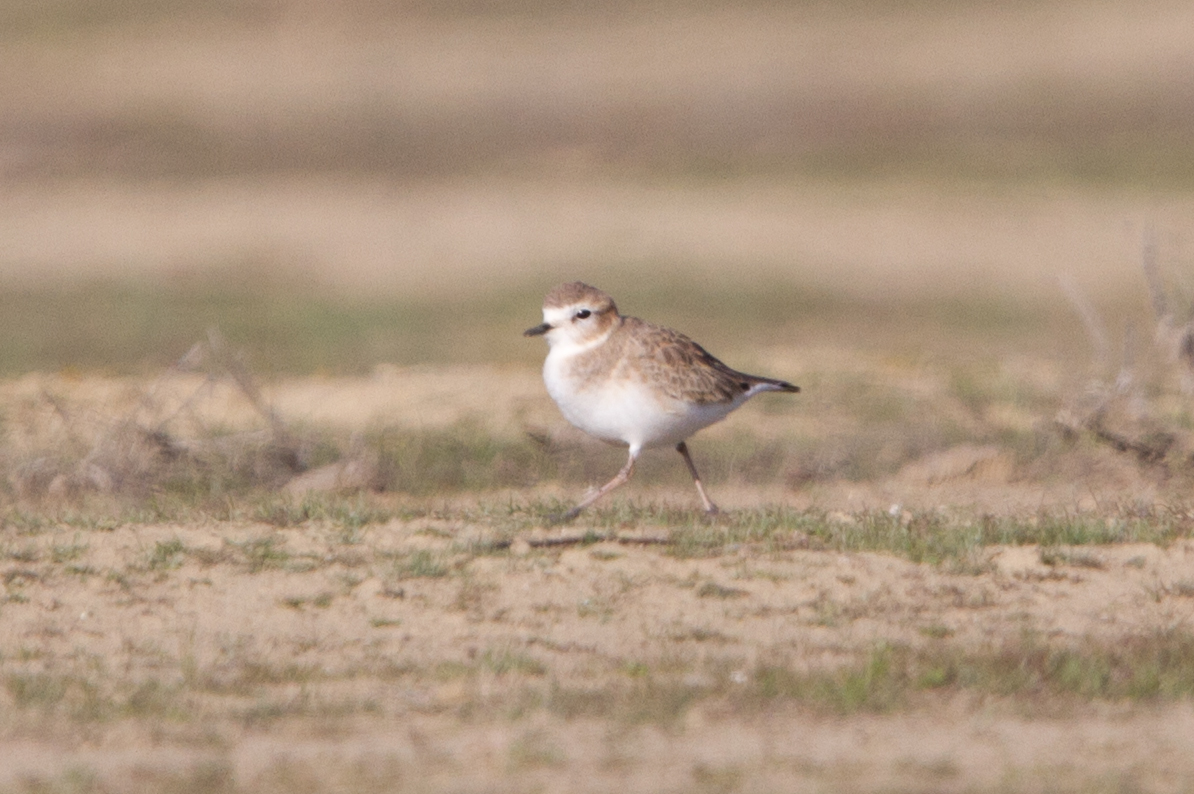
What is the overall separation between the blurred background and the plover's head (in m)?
5.06

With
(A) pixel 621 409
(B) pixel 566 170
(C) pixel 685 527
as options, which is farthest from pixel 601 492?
(B) pixel 566 170

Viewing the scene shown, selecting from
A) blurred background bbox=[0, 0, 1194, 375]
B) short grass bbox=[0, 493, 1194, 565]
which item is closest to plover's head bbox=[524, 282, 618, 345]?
short grass bbox=[0, 493, 1194, 565]

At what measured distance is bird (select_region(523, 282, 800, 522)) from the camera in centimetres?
800

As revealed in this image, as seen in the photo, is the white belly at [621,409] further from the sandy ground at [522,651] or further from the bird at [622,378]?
the sandy ground at [522,651]

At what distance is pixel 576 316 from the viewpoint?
8.21 meters

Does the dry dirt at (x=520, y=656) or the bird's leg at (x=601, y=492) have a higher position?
the bird's leg at (x=601, y=492)

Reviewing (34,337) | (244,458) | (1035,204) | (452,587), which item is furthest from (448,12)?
(452,587)

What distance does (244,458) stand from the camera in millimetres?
9938

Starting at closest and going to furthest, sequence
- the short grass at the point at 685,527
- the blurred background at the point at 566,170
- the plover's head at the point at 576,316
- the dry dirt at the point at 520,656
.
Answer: the dry dirt at the point at 520,656 < the short grass at the point at 685,527 < the plover's head at the point at 576,316 < the blurred background at the point at 566,170

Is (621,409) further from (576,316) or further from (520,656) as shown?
(520,656)

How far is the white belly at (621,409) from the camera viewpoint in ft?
26.1

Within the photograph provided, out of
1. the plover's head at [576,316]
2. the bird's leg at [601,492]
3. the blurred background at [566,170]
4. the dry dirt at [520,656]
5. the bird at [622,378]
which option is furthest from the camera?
the blurred background at [566,170]

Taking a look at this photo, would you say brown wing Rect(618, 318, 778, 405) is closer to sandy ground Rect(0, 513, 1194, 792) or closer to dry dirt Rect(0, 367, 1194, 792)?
dry dirt Rect(0, 367, 1194, 792)

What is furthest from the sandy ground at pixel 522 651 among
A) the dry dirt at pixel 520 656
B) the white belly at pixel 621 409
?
the white belly at pixel 621 409
